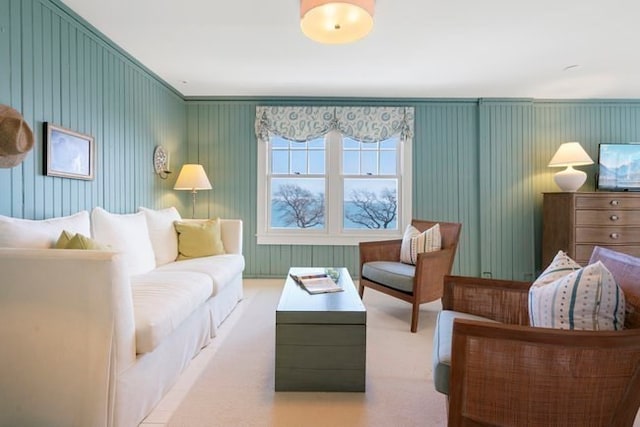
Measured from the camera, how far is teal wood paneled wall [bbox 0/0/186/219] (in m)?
1.87

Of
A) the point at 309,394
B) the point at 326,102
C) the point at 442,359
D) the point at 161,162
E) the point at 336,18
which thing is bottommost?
the point at 309,394

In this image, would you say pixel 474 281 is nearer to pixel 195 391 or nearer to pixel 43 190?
pixel 195 391

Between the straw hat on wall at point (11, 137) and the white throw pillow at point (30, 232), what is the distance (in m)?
0.33

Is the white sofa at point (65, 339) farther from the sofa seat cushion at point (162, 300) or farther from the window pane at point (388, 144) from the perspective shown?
the window pane at point (388, 144)

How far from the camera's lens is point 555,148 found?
4047 millimetres

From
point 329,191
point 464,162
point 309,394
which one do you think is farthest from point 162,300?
point 464,162

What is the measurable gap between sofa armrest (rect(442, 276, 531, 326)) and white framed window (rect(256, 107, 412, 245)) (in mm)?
2307

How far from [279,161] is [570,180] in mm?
3363

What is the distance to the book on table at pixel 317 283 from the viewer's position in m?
2.13

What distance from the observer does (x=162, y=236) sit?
2896 millimetres

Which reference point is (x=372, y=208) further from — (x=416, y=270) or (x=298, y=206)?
(x=416, y=270)

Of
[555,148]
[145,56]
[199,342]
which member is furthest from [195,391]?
[555,148]

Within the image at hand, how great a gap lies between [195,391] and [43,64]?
7.17 feet

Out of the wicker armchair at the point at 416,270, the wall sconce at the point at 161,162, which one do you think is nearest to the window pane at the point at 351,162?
the wicker armchair at the point at 416,270
